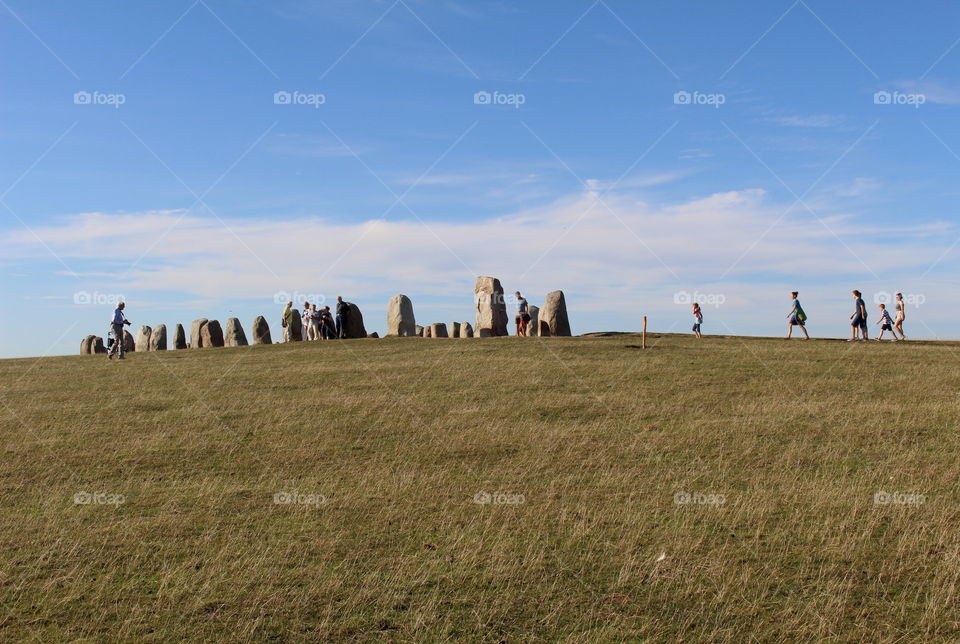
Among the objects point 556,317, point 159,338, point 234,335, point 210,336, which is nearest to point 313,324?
point 234,335

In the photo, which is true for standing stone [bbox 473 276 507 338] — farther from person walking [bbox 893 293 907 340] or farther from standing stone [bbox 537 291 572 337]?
person walking [bbox 893 293 907 340]

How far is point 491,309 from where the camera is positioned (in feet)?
149

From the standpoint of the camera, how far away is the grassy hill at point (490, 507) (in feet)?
33.0

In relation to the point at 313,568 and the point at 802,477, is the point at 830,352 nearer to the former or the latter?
the point at 802,477

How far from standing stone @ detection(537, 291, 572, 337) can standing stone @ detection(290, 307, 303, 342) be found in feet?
50.3

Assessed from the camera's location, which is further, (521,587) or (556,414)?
(556,414)

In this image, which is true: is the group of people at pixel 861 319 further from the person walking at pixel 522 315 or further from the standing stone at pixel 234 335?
the standing stone at pixel 234 335

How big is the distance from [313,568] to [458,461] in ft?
20.7

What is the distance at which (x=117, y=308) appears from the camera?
34781 mm

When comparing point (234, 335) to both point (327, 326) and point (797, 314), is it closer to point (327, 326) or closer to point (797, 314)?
Result: point (327, 326)

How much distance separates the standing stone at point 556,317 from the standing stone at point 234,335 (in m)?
19.5

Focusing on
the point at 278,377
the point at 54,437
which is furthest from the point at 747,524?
the point at 278,377

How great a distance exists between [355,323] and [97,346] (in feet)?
72.6

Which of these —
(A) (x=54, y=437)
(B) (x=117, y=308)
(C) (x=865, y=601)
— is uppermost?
(B) (x=117, y=308)
